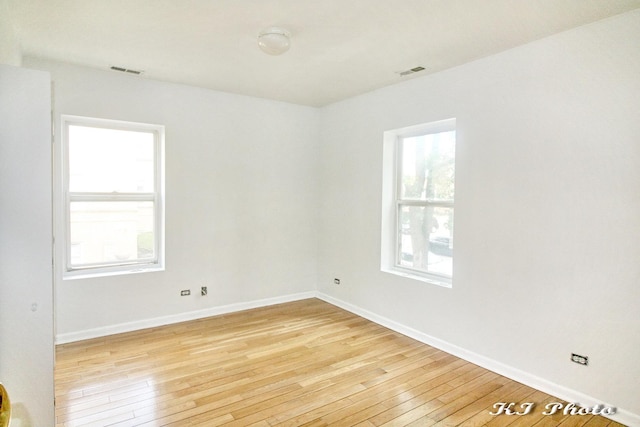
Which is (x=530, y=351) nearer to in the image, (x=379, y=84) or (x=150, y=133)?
(x=379, y=84)

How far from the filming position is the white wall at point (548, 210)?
2.39 meters

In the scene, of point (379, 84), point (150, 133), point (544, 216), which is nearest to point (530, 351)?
point (544, 216)

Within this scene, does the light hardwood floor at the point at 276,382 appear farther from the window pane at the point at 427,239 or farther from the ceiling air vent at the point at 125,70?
the ceiling air vent at the point at 125,70

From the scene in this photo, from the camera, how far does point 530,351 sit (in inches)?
112

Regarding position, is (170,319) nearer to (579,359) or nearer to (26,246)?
(26,246)

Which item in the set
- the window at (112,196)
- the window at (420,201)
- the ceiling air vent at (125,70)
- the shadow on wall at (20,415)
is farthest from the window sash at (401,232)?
the shadow on wall at (20,415)

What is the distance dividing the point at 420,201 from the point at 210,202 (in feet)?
7.94

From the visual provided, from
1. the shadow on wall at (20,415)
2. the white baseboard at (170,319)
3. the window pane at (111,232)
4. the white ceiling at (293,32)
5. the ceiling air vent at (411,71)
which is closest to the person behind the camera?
the shadow on wall at (20,415)

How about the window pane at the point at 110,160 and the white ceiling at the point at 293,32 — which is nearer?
the white ceiling at the point at 293,32

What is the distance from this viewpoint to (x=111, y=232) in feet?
12.7

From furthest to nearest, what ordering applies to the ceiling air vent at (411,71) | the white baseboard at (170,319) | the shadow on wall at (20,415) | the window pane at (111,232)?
the window pane at (111,232), the white baseboard at (170,319), the ceiling air vent at (411,71), the shadow on wall at (20,415)

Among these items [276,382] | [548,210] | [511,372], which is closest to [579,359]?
[511,372]

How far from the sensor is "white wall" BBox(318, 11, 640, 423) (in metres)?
2.39

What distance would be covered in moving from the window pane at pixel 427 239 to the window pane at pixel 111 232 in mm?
2871
